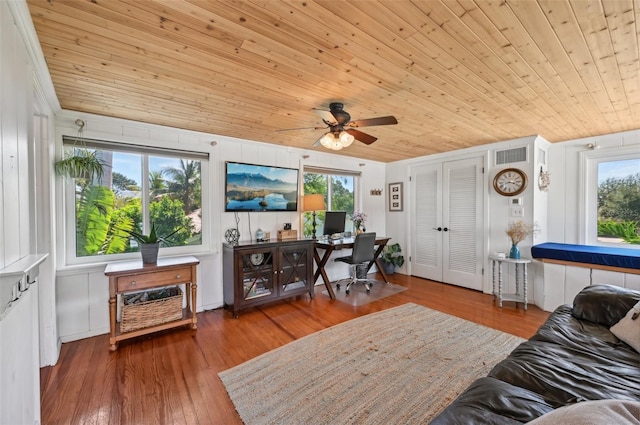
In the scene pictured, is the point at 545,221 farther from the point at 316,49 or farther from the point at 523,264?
the point at 316,49

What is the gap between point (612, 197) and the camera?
3.54 metres

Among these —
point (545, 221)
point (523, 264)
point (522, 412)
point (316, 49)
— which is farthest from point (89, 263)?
point (545, 221)

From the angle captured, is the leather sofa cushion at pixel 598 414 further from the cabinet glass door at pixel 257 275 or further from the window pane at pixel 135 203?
the window pane at pixel 135 203

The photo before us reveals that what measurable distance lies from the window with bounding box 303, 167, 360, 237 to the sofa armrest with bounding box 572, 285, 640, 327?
3.25 m

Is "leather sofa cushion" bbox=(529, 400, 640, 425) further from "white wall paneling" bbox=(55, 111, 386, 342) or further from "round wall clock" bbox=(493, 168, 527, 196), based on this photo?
"round wall clock" bbox=(493, 168, 527, 196)

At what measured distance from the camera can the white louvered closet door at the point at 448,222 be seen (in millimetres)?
4258

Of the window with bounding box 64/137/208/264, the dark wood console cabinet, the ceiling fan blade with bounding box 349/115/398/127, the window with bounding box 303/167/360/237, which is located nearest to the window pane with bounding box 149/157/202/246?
the window with bounding box 64/137/208/264

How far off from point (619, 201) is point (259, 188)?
184 inches

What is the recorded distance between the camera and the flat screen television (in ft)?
11.7

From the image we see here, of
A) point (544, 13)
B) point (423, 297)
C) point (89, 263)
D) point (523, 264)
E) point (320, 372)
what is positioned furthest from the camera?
point (423, 297)

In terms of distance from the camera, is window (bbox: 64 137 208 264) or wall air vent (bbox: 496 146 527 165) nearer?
window (bbox: 64 137 208 264)

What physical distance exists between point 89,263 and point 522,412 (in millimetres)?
3516

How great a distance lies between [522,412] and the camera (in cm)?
101

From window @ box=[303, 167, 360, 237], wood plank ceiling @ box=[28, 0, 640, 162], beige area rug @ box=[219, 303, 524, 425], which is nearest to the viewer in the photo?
wood plank ceiling @ box=[28, 0, 640, 162]
